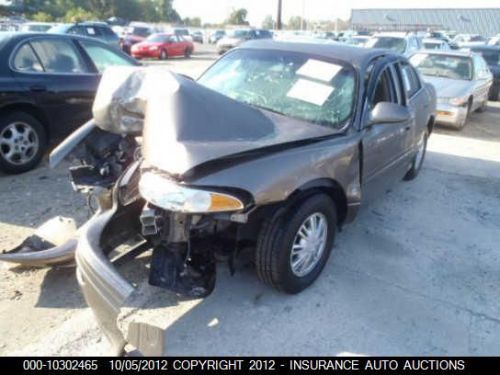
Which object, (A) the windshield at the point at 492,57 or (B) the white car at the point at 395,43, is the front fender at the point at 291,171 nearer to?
(B) the white car at the point at 395,43

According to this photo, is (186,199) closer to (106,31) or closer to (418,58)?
(418,58)

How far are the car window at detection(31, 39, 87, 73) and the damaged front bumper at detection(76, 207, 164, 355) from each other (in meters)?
3.79

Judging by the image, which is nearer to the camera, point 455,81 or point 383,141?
point 383,141

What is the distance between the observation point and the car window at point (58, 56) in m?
5.35

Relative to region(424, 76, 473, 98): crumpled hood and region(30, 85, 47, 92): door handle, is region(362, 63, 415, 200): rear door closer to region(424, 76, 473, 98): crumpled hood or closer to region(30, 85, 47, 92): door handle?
region(30, 85, 47, 92): door handle

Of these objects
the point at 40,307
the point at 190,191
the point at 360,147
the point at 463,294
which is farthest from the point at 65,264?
the point at 463,294

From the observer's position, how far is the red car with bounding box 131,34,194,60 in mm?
23281

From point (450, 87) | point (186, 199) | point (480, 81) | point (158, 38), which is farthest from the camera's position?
point (158, 38)

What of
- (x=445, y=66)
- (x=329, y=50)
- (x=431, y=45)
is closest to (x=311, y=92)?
(x=329, y=50)

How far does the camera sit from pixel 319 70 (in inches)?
138

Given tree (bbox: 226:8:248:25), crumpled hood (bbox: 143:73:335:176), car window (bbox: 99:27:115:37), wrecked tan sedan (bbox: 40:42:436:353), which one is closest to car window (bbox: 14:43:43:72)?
wrecked tan sedan (bbox: 40:42:436:353)

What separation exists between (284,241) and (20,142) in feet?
12.4

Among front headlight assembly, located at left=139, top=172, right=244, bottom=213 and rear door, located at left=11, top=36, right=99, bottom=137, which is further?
rear door, located at left=11, top=36, right=99, bottom=137
